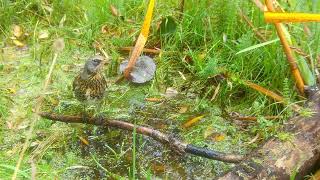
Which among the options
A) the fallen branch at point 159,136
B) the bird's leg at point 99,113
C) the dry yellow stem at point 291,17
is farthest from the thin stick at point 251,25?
the bird's leg at point 99,113

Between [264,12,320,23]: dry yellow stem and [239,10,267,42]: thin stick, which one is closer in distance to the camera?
[264,12,320,23]: dry yellow stem

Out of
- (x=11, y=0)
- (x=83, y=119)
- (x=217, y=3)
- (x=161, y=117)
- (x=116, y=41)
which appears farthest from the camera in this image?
(x=11, y=0)

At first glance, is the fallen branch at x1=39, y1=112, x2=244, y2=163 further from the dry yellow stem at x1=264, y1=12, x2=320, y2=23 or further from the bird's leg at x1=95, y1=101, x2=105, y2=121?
the dry yellow stem at x1=264, y1=12, x2=320, y2=23

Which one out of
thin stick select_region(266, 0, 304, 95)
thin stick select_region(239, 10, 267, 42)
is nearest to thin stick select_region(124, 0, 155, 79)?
thin stick select_region(239, 10, 267, 42)

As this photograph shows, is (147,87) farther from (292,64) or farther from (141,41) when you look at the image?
(292,64)

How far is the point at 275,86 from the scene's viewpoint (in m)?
3.55

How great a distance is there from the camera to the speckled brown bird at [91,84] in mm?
3404

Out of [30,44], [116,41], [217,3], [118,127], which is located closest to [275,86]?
[217,3]

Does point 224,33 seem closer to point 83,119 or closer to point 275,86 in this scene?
point 275,86

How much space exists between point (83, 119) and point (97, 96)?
0.68ft

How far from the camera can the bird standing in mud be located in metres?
3.40

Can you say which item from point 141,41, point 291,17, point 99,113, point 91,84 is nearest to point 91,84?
point 91,84

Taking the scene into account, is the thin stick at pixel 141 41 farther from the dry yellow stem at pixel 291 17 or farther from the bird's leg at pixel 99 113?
the dry yellow stem at pixel 291 17

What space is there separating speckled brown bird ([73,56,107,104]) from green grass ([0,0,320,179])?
18cm
